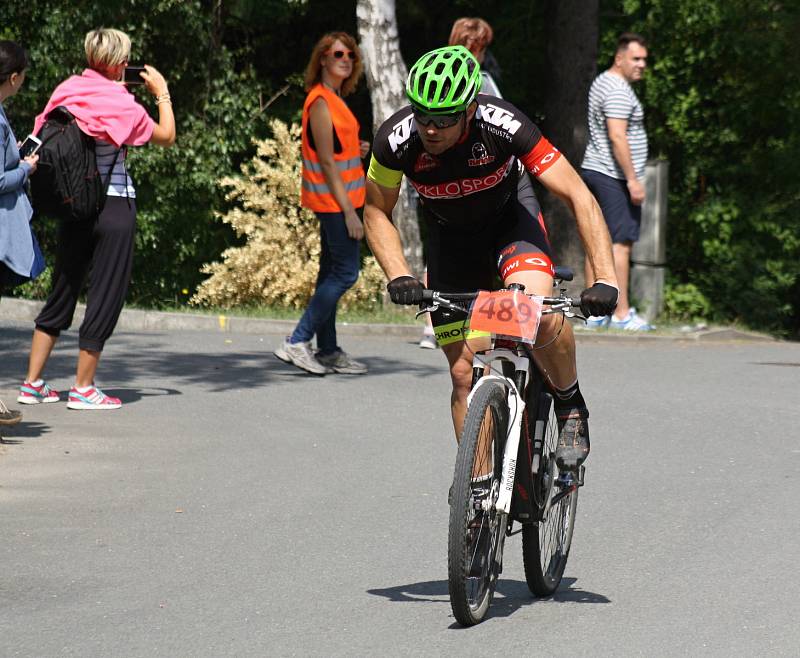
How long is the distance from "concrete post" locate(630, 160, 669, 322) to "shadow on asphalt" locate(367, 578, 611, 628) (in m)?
9.30

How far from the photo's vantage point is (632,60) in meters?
12.9

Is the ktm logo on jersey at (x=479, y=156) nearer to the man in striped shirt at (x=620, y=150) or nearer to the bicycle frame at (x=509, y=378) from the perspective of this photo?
the bicycle frame at (x=509, y=378)

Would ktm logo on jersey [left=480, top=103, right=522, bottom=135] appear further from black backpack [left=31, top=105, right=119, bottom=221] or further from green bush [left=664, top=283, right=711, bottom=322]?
green bush [left=664, top=283, right=711, bottom=322]

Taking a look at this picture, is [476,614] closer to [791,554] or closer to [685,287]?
[791,554]

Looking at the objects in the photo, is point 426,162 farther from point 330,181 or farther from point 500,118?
point 330,181

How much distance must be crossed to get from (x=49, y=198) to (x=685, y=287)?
27.2 ft

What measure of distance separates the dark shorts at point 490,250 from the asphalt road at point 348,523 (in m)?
1.06

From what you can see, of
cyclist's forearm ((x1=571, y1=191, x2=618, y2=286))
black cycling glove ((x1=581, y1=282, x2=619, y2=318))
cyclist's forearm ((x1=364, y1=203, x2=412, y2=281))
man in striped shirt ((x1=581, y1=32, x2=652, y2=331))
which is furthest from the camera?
man in striped shirt ((x1=581, y1=32, x2=652, y2=331))

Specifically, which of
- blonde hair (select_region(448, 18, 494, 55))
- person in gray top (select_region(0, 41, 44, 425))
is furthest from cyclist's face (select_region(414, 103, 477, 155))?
blonde hair (select_region(448, 18, 494, 55))

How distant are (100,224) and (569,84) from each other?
7.09 m

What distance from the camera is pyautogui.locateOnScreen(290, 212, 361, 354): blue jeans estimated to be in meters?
10.5

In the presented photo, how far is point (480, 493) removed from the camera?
4.94m

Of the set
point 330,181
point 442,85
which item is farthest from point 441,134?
point 330,181

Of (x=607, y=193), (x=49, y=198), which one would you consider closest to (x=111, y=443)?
(x=49, y=198)
